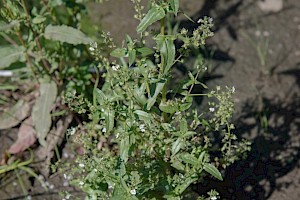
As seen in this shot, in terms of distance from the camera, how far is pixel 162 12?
2.03 m

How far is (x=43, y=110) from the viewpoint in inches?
116

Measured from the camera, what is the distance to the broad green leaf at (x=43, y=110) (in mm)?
2938

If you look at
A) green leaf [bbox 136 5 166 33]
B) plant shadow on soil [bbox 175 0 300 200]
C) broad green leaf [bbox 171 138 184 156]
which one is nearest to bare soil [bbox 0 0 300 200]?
plant shadow on soil [bbox 175 0 300 200]

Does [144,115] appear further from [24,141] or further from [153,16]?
[24,141]

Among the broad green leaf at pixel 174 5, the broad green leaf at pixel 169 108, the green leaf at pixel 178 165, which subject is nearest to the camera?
the broad green leaf at pixel 174 5

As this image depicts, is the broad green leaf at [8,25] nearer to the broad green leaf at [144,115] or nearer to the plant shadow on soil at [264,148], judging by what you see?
the broad green leaf at [144,115]

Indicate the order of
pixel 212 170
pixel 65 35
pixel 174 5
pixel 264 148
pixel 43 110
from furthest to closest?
pixel 264 148
pixel 43 110
pixel 65 35
pixel 212 170
pixel 174 5

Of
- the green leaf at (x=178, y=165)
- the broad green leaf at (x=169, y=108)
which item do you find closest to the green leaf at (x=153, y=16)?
the broad green leaf at (x=169, y=108)

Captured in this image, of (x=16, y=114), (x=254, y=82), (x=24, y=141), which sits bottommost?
(x=24, y=141)

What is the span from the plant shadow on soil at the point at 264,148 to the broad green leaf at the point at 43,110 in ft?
2.46

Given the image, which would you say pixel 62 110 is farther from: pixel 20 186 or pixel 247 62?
pixel 247 62

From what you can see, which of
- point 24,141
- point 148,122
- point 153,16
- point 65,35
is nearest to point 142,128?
point 148,122

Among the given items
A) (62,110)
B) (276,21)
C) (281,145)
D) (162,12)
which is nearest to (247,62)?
(276,21)

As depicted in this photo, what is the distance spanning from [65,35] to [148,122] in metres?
0.82
